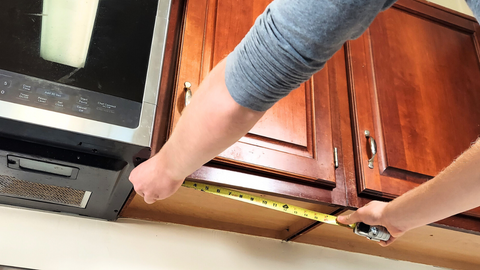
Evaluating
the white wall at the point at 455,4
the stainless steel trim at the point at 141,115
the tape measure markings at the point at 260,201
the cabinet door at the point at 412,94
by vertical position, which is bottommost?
the tape measure markings at the point at 260,201

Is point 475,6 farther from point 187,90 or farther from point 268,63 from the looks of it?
point 187,90

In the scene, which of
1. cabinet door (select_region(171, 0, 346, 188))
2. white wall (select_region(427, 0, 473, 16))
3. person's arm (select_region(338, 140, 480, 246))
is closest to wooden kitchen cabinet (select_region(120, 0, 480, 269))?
cabinet door (select_region(171, 0, 346, 188))

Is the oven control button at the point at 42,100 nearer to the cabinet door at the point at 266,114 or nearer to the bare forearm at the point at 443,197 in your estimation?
the cabinet door at the point at 266,114

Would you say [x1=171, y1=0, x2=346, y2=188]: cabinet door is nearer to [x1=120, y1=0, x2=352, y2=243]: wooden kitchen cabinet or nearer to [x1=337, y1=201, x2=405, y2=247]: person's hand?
[x1=120, y1=0, x2=352, y2=243]: wooden kitchen cabinet

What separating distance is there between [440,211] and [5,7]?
0.97 meters

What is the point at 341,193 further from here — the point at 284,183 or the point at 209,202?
the point at 209,202

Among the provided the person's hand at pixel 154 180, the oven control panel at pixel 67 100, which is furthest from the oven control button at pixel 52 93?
the person's hand at pixel 154 180

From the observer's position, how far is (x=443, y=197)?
2.34 feet

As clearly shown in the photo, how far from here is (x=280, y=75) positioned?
43cm

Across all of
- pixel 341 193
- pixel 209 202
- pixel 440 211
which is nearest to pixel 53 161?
pixel 209 202

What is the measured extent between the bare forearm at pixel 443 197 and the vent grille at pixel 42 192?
75 centimetres

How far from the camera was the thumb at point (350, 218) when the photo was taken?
0.92 meters

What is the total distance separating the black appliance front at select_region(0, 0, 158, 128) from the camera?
70cm

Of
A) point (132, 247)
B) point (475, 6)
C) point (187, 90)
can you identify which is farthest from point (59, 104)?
point (475, 6)
